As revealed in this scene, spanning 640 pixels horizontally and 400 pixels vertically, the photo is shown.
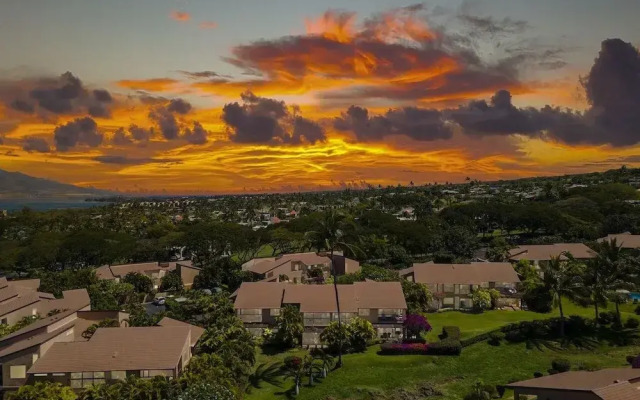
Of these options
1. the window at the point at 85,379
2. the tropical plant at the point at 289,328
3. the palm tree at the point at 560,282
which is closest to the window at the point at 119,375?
the window at the point at 85,379

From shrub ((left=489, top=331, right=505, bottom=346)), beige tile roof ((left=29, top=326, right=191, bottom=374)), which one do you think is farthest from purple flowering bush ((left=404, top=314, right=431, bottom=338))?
beige tile roof ((left=29, top=326, right=191, bottom=374))

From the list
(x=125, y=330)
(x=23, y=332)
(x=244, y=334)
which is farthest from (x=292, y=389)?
(x=23, y=332)

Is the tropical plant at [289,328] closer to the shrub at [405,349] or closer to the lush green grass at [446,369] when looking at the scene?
the lush green grass at [446,369]

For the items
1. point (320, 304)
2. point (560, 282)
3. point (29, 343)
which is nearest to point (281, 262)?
point (320, 304)

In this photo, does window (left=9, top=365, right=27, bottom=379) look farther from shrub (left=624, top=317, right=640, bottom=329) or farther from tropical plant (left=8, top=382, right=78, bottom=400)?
shrub (left=624, top=317, right=640, bottom=329)

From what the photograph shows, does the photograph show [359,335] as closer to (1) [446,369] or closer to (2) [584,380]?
(1) [446,369]
